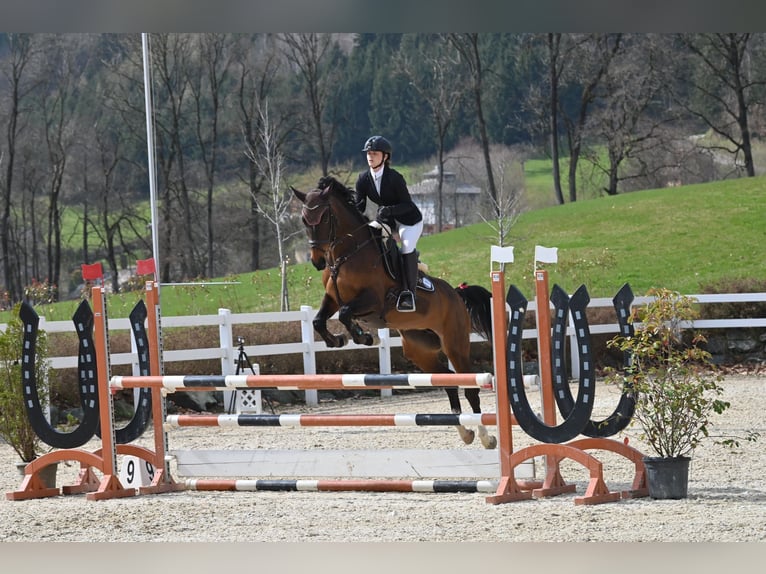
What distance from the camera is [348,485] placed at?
5.90 meters

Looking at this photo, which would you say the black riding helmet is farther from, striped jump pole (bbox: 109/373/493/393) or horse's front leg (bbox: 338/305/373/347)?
striped jump pole (bbox: 109/373/493/393)

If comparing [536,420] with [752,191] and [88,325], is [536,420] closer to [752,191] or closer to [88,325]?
[88,325]

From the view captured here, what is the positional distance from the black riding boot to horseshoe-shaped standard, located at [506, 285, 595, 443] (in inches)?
50.7

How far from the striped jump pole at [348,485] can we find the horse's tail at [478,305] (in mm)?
1677

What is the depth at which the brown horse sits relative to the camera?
6.44 metres

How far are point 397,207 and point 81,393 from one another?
224 centimetres

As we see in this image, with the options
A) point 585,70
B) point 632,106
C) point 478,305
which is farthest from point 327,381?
point 632,106

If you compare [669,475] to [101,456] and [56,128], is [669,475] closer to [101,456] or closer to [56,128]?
[101,456]

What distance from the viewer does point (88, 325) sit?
20.2 ft

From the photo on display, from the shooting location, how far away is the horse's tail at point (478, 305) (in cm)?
736

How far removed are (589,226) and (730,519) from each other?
20635 mm

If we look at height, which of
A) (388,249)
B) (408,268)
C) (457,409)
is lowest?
(457,409)

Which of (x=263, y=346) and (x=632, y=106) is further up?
(x=632, y=106)

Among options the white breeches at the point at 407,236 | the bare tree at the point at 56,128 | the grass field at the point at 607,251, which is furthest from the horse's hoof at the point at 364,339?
the bare tree at the point at 56,128
